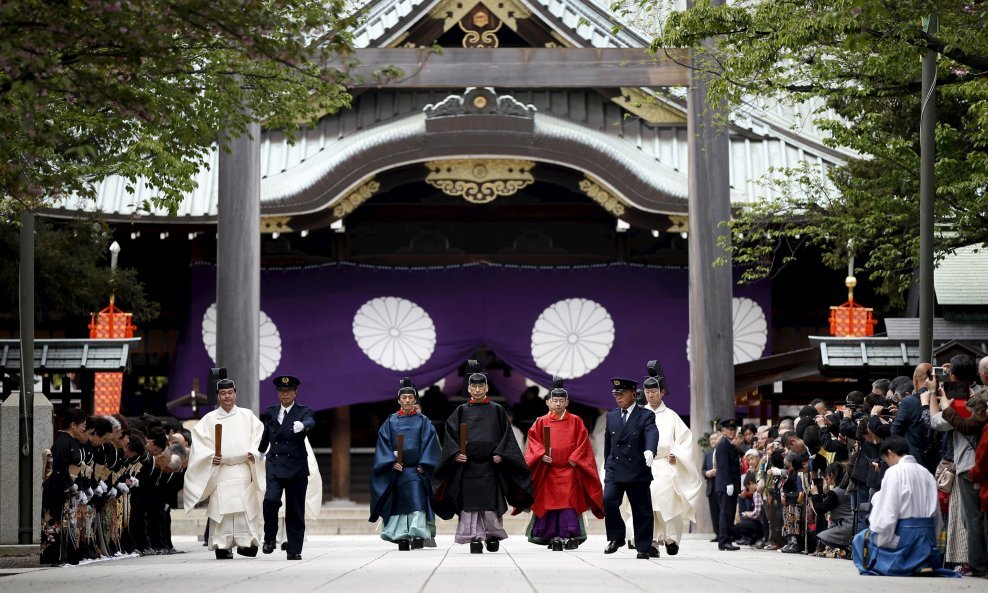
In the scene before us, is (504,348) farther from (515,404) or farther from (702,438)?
(702,438)

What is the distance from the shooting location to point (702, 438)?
58.6ft

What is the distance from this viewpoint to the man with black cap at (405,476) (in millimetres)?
13906

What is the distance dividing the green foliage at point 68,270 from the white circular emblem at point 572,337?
20.2 feet

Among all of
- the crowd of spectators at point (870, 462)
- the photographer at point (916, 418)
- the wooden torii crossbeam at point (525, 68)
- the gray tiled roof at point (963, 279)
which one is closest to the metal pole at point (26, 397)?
the wooden torii crossbeam at point (525, 68)

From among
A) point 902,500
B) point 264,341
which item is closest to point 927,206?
point 902,500

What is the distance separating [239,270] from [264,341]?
4362 millimetres

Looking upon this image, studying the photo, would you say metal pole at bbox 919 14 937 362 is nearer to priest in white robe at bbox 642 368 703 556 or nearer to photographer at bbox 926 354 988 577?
priest in white robe at bbox 642 368 703 556

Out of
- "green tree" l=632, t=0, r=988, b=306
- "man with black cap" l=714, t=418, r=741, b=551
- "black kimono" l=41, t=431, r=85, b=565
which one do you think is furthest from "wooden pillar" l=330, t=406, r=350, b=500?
"black kimono" l=41, t=431, r=85, b=565

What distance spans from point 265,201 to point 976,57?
1237cm

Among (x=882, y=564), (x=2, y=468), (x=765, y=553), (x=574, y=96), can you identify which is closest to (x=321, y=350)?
(x=574, y=96)

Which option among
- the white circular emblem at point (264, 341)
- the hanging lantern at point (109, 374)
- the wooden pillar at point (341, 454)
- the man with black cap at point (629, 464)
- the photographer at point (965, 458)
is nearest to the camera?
the photographer at point (965, 458)

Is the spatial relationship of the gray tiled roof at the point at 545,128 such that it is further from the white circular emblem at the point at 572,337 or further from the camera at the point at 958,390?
the camera at the point at 958,390

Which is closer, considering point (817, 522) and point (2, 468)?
point (817, 522)

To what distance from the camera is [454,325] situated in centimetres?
2206
